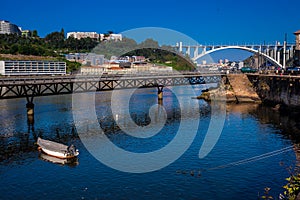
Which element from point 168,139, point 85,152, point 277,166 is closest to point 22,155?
point 85,152

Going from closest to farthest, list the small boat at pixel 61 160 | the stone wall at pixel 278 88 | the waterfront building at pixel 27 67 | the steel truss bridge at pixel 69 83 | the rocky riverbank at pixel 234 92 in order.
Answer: the small boat at pixel 61 160, the steel truss bridge at pixel 69 83, the stone wall at pixel 278 88, the rocky riverbank at pixel 234 92, the waterfront building at pixel 27 67

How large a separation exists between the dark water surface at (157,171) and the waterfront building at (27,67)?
64508mm

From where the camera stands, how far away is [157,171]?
29156 mm

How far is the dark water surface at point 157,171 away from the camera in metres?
24.7

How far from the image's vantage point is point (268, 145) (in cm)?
3766

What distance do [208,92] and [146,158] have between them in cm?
5555

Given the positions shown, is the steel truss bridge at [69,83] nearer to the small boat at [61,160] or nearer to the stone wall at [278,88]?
the stone wall at [278,88]

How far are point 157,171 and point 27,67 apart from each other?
94805 millimetres

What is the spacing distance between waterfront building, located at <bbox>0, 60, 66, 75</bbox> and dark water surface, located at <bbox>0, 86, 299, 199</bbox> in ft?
212

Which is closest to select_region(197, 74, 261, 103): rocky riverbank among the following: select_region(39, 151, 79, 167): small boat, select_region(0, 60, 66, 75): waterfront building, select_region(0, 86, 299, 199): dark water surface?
select_region(0, 86, 299, 199): dark water surface

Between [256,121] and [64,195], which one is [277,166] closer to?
[64,195]

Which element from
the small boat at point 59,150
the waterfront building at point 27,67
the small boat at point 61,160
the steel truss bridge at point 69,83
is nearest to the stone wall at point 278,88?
the steel truss bridge at point 69,83

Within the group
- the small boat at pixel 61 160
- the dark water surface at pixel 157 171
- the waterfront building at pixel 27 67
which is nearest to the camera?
the dark water surface at pixel 157 171

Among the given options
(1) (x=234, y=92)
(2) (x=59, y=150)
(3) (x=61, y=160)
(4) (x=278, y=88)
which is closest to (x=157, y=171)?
(3) (x=61, y=160)
